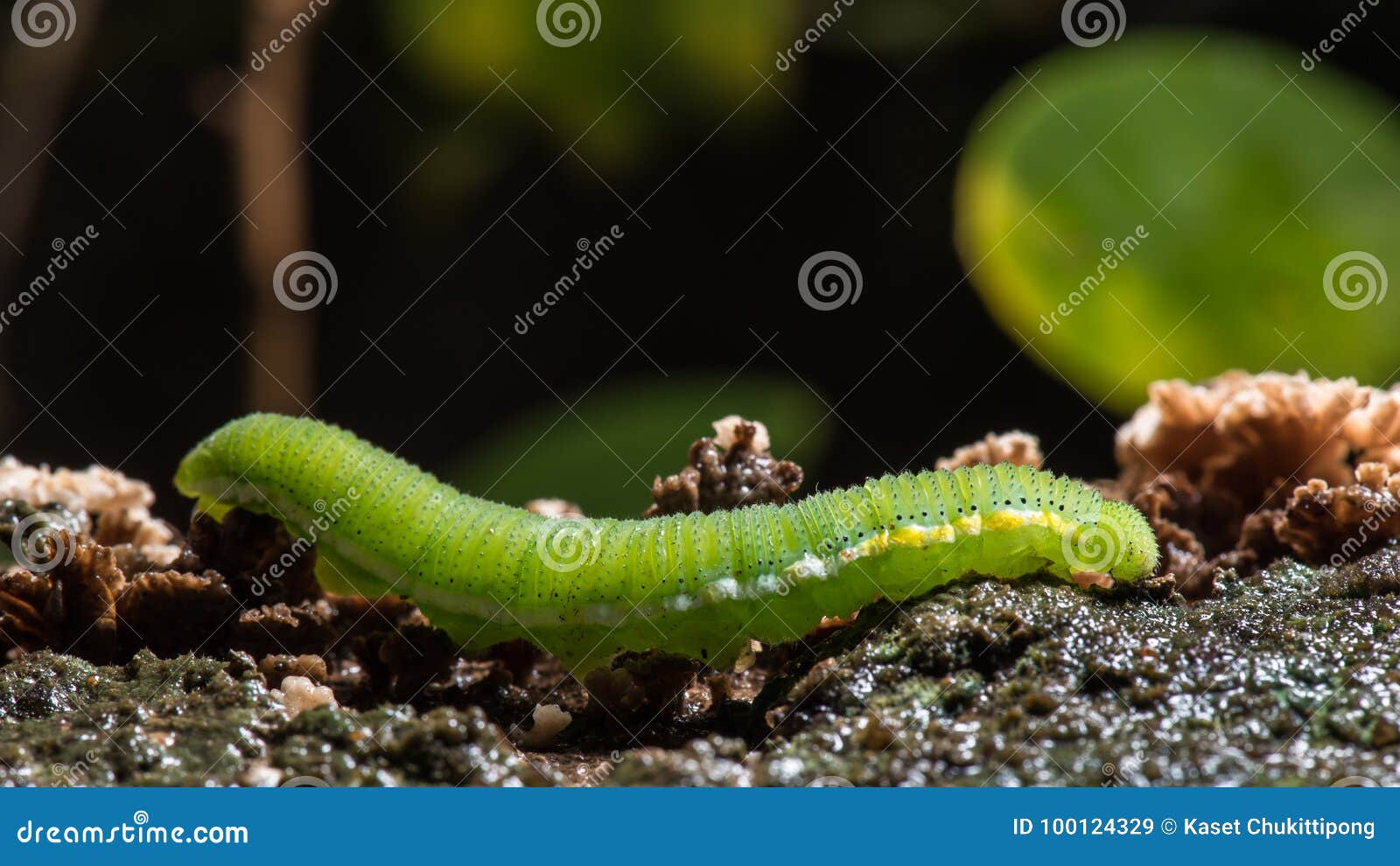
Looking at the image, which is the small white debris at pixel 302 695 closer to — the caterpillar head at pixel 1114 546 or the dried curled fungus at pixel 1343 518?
the caterpillar head at pixel 1114 546

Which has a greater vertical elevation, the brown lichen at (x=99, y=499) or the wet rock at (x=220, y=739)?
the wet rock at (x=220, y=739)

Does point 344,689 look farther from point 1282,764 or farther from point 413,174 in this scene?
point 413,174

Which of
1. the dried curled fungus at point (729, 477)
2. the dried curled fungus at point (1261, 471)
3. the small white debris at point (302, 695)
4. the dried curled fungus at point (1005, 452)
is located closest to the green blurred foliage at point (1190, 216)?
the dried curled fungus at point (1261, 471)

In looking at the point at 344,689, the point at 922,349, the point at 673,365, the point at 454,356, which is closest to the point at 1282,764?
the point at 344,689

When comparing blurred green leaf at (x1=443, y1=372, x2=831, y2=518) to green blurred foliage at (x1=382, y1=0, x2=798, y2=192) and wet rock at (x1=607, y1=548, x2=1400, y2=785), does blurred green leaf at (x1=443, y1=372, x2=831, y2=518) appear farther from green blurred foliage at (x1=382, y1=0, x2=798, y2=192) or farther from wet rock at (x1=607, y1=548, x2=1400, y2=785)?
wet rock at (x1=607, y1=548, x2=1400, y2=785)

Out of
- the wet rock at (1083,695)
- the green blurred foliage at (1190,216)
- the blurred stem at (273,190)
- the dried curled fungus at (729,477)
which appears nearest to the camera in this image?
the wet rock at (1083,695)

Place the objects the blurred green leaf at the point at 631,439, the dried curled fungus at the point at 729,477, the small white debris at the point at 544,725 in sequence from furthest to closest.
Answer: the blurred green leaf at the point at 631,439 < the dried curled fungus at the point at 729,477 < the small white debris at the point at 544,725
